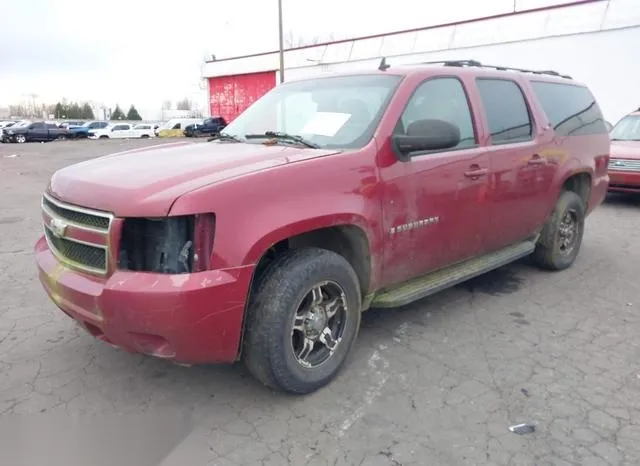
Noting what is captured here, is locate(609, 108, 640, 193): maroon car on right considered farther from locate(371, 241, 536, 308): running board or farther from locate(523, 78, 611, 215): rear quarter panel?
locate(371, 241, 536, 308): running board

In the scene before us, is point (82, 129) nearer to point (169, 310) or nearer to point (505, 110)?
point (505, 110)

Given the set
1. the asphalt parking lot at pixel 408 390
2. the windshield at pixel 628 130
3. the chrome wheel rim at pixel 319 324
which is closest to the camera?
the asphalt parking lot at pixel 408 390

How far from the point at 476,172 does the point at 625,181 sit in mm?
6613

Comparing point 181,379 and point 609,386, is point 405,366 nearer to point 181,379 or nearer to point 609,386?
point 609,386

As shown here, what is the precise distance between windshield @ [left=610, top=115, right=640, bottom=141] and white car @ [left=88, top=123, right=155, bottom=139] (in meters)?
39.9

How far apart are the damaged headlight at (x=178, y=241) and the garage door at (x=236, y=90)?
3310cm

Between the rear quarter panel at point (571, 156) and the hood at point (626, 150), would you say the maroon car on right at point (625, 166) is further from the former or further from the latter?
the rear quarter panel at point (571, 156)

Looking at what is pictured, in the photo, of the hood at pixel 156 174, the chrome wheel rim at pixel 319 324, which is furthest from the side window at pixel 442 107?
the chrome wheel rim at pixel 319 324

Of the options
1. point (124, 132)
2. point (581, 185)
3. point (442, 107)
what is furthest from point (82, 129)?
point (442, 107)

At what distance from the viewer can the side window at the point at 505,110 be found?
4.26 m

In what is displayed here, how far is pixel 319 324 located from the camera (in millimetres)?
3129

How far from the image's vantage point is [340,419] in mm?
2854

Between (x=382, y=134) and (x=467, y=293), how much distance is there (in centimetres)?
213

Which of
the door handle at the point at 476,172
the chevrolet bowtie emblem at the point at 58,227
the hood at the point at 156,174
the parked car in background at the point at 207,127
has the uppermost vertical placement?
the hood at the point at 156,174
